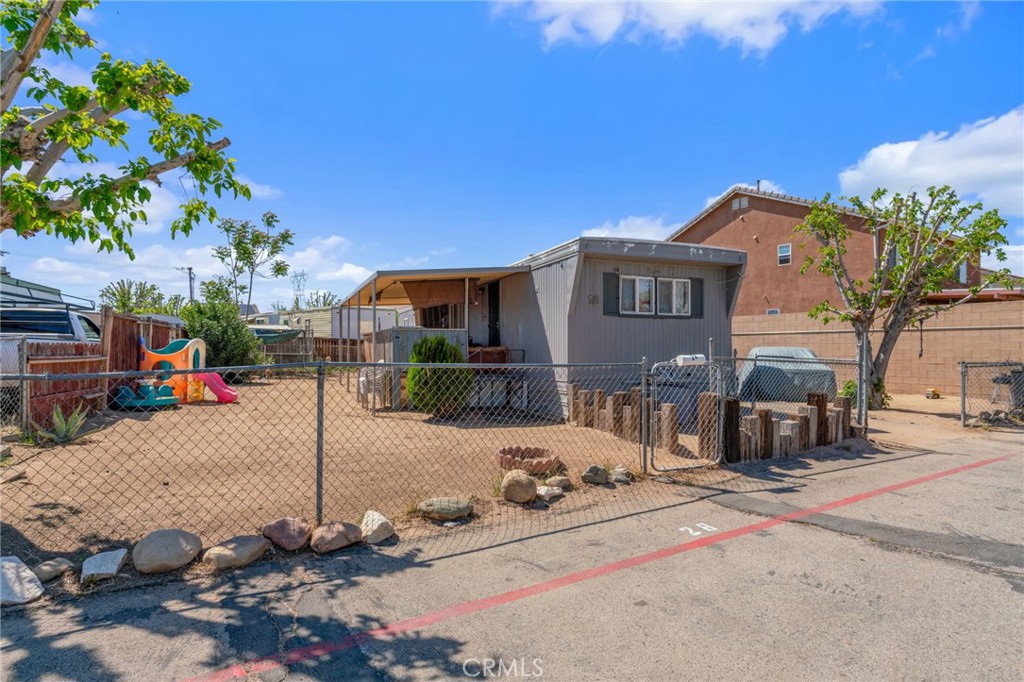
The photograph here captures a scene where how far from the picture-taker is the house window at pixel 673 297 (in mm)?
11625

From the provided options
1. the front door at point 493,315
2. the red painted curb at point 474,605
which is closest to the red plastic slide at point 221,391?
the front door at point 493,315

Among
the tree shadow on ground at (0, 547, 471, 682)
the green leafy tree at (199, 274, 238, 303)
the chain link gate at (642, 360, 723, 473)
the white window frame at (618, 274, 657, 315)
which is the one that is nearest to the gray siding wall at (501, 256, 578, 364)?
the white window frame at (618, 274, 657, 315)

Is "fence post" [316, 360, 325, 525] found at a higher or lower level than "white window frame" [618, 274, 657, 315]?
lower

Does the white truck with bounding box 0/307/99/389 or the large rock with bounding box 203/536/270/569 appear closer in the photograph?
the large rock with bounding box 203/536/270/569

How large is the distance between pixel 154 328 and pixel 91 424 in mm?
6835

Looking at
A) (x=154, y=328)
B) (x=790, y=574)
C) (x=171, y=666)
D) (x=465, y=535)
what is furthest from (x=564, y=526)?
(x=154, y=328)

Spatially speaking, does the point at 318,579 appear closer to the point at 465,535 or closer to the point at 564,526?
the point at 465,535

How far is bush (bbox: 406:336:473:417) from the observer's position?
988 centimetres

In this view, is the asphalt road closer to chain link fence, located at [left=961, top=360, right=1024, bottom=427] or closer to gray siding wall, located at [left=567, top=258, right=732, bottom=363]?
gray siding wall, located at [left=567, top=258, right=732, bottom=363]

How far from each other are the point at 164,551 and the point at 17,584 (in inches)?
28.3

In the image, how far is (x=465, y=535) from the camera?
14.4ft

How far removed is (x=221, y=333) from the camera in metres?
18.1

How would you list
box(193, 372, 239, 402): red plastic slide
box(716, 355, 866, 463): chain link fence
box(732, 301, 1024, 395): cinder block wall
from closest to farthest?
box(716, 355, 866, 463): chain link fence
box(193, 372, 239, 402): red plastic slide
box(732, 301, 1024, 395): cinder block wall

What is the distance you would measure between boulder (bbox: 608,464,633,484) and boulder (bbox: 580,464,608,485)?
→ 0.33ft
